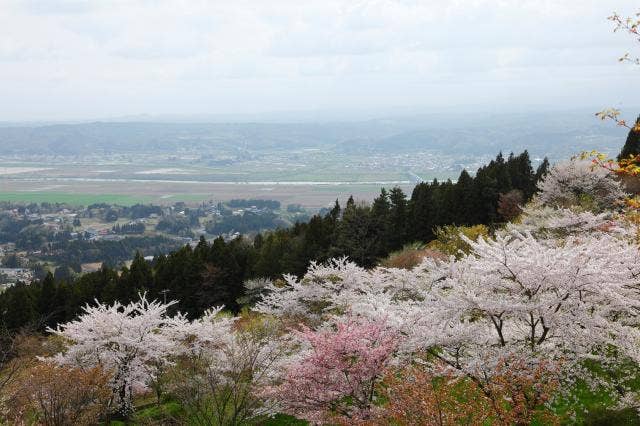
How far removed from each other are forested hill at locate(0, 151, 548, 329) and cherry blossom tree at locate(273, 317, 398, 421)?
87.6 feet

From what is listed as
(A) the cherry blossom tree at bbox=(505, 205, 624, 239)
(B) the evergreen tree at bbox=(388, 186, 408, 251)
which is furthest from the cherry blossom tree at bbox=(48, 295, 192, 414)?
(B) the evergreen tree at bbox=(388, 186, 408, 251)

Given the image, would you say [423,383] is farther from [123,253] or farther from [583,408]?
[123,253]

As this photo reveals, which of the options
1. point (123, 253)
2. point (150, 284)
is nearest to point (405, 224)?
point (150, 284)

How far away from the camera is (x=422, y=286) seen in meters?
20.2

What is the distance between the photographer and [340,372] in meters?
12.4

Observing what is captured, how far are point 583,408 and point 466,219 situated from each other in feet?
104

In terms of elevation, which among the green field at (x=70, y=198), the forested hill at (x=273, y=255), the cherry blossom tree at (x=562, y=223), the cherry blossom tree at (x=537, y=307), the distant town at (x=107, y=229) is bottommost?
the distant town at (x=107, y=229)

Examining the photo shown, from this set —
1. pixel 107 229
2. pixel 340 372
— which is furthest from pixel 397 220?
pixel 107 229

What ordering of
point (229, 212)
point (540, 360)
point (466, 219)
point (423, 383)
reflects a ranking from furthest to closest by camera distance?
point (229, 212)
point (466, 219)
point (540, 360)
point (423, 383)

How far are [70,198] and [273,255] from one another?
151 metres

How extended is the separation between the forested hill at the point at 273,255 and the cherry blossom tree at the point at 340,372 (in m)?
26.7

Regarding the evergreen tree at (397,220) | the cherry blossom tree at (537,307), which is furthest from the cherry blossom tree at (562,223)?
the cherry blossom tree at (537,307)

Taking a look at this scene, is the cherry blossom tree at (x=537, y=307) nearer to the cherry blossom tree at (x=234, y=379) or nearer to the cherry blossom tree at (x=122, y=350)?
the cherry blossom tree at (x=234, y=379)

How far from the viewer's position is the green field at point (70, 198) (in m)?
167
